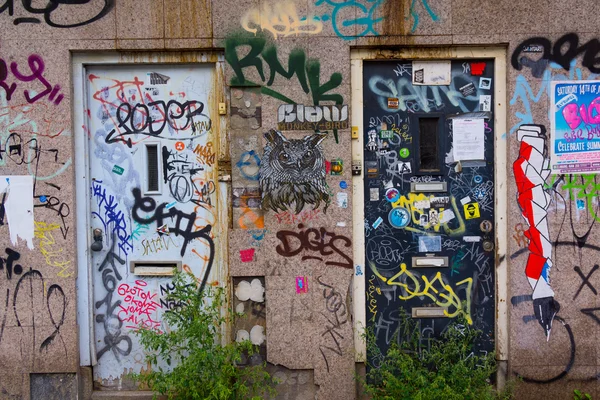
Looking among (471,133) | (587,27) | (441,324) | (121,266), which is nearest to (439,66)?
(471,133)

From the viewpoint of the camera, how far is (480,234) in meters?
4.85

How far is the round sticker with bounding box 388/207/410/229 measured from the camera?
4840 mm

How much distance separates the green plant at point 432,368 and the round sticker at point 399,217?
839mm

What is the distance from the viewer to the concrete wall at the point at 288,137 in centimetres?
467

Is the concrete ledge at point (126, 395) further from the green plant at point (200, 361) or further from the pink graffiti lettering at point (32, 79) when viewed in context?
the pink graffiti lettering at point (32, 79)

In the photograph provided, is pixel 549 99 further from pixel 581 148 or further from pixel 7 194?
pixel 7 194

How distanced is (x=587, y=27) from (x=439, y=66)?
1.31 meters

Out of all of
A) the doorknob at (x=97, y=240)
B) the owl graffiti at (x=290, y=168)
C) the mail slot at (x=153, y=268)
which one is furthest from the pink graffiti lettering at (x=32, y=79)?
the owl graffiti at (x=290, y=168)

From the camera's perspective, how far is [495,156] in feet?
15.7

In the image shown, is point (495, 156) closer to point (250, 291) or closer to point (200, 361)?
point (250, 291)

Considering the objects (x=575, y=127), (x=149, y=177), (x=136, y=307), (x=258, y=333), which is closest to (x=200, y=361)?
(x=258, y=333)

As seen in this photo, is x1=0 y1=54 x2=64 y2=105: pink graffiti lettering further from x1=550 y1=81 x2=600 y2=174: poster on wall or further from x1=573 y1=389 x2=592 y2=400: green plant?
x1=573 y1=389 x2=592 y2=400: green plant

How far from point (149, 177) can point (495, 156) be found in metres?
3.14

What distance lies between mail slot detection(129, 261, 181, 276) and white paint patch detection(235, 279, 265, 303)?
60 cm
